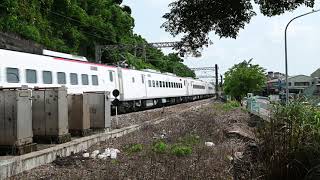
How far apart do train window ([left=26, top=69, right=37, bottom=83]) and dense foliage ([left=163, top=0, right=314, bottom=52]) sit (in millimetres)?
10978

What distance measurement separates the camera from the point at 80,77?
2347cm

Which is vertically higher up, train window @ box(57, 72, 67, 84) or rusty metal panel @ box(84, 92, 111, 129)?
train window @ box(57, 72, 67, 84)

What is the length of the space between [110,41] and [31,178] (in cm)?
4858

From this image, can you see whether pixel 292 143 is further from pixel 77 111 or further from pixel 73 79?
pixel 73 79

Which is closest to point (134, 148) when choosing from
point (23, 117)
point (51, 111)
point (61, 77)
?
point (51, 111)

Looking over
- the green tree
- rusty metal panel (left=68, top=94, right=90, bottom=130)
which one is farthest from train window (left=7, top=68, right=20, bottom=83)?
the green tree

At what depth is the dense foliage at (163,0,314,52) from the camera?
26.5 ft

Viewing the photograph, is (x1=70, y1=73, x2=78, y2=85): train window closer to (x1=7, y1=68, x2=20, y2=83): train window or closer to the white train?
the white train

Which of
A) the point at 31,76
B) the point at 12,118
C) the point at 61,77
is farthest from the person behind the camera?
the point at 61,77

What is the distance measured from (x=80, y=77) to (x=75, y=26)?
85.7 feet

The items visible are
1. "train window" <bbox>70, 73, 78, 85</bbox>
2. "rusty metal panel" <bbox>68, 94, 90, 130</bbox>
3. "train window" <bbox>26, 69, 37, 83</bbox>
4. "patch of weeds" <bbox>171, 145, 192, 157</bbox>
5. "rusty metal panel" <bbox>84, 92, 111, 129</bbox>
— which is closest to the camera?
"patch of weeds" <bbox>171, 145, 192, 157</bbox>

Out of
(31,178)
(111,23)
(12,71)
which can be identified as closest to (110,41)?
(111,23)

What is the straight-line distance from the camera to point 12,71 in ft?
58.3

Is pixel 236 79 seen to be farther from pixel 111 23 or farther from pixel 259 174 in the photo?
pixel 259 174
